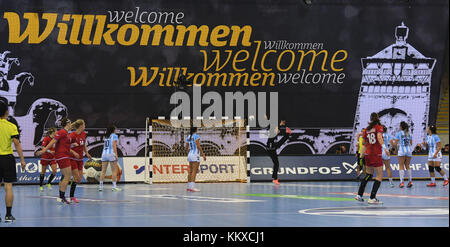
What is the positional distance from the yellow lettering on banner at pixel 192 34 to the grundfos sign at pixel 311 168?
578cm

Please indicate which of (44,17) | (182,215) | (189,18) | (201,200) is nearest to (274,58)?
(189,18)

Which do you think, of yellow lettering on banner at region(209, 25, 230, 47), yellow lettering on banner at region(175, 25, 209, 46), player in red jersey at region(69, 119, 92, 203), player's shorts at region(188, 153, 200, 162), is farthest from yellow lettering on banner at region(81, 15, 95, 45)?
player in red jersey at region(69, 119, 92, 203)

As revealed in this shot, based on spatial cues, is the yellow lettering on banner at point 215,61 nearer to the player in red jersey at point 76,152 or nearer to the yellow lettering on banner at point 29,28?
the yellow lettering on banner at point 29,28

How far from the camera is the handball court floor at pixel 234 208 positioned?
13.0 m

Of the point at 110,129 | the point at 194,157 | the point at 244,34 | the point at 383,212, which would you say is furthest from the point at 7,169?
the point at 244,34

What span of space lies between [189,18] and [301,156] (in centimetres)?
769

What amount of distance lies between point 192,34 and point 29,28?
22.4ft

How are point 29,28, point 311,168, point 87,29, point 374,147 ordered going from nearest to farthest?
point 374,147 < point 311,168 < point 29,28 < point 87,29

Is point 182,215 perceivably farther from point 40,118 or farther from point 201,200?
point 40,118

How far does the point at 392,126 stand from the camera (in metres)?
32.1

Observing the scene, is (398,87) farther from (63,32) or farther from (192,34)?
(63,32)

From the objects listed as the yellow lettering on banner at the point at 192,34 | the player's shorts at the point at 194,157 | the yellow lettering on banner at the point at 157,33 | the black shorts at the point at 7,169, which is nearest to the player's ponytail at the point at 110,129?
the player's shorts at the point at 194,157

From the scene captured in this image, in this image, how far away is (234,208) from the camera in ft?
52.9

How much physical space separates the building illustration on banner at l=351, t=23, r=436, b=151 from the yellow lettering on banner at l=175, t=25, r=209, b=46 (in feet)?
23.8
